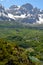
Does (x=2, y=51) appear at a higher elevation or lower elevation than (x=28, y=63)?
higher

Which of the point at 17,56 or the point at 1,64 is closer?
the point at 1,64

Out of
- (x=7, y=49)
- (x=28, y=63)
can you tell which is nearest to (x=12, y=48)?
(x=7, y=49)

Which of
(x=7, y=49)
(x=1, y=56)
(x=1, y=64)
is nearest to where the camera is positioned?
(x=1, y=64)

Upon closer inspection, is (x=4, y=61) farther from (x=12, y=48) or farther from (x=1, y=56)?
(x=12, y=48)

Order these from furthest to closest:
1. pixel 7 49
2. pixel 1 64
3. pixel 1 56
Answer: pixel 7 49
pixel 1 56
pixel 1 64

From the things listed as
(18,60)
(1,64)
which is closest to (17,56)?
(18,60)

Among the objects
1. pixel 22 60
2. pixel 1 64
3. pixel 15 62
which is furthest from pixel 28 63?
pixel 1 64

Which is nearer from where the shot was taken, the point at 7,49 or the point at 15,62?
the point at 15,62

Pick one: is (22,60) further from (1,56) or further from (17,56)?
(1,56)

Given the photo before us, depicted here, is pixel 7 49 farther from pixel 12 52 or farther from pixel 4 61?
pixel 4 61
